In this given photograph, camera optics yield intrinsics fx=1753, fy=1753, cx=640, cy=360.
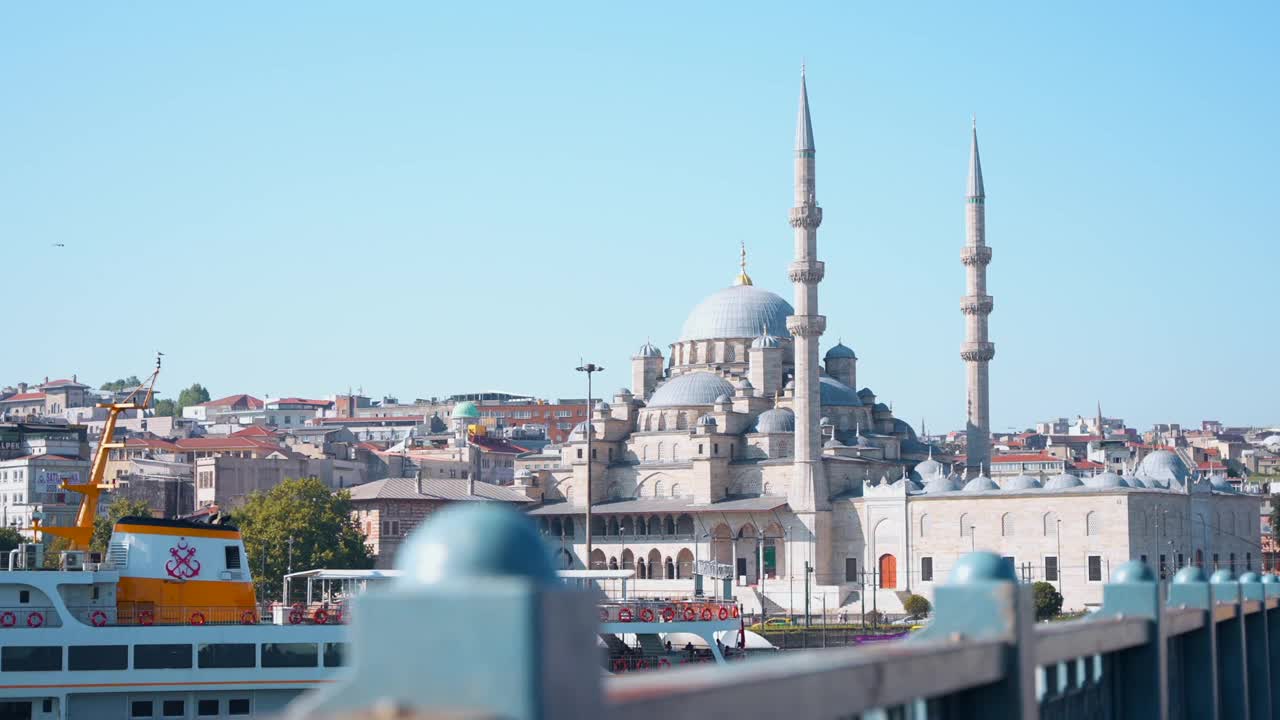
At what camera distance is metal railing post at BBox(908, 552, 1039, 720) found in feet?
15.3

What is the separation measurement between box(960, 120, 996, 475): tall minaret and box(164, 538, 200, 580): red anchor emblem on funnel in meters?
42.5

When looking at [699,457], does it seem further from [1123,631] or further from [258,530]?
[1123,631]

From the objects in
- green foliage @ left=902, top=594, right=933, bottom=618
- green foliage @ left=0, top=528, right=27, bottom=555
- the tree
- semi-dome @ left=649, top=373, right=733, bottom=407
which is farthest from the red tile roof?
green foliage @ left=0, top=528, right=27, bottom=555

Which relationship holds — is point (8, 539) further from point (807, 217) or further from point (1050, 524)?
point (1050, 524)

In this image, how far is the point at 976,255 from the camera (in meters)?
61.2

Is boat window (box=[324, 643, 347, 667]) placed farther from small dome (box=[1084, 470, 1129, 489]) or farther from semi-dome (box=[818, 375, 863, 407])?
semi-dome (box=[818, 375, 863, 407])

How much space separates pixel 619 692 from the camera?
9.61ft

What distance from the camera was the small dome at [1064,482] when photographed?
55969 mm

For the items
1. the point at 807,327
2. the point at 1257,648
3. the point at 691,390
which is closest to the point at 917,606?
the point at 807,327

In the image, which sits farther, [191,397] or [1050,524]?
[191,397]

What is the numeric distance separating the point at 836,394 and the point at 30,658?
48247mm

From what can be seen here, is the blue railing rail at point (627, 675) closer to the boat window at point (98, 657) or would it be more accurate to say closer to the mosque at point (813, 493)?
the boat window at point (98, 657)

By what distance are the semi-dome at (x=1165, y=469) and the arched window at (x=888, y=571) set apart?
913 centimetres

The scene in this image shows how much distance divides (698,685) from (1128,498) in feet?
174
